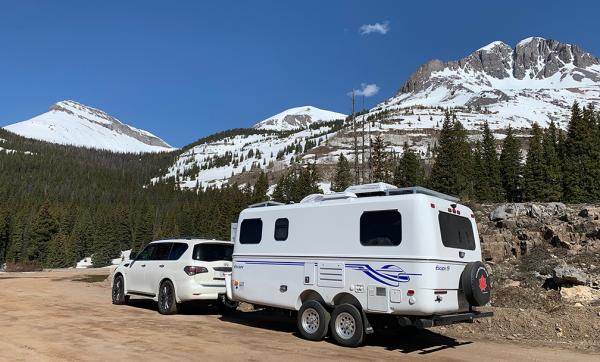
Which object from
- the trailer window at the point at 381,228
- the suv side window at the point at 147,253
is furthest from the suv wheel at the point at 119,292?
the trailer window at the point at 381,228

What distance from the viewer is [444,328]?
1256 centimetres

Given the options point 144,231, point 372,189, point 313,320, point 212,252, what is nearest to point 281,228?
point 313,320

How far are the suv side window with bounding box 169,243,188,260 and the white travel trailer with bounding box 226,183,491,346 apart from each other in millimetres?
3319

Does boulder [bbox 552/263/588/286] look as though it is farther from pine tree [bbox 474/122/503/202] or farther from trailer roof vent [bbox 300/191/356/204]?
pine tree [bbox 474/122/503/202]

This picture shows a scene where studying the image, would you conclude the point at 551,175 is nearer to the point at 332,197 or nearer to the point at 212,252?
the point at 212,252

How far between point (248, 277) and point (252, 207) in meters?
1.86

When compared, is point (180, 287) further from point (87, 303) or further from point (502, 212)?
point (502, 212)

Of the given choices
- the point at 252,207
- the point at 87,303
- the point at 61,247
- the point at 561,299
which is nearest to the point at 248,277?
the point at 252,207

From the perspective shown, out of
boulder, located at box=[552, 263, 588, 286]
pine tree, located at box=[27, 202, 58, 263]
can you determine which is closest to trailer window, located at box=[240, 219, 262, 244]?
boulder, located at box=[552, 263, 588, 286]

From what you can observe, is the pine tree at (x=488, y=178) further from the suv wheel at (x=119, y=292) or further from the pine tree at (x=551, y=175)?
the suv wheel at (x=119, y=292)

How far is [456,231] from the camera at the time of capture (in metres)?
10.2

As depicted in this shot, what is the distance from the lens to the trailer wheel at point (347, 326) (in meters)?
9.67

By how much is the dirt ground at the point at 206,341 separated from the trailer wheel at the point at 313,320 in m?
0.23

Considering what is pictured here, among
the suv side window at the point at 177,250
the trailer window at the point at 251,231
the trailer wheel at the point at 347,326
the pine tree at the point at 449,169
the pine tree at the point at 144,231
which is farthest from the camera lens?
the pine tree at the point at 144,231
